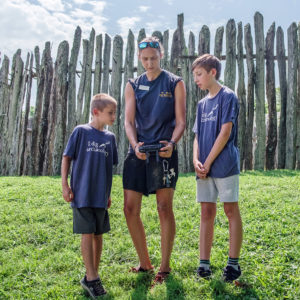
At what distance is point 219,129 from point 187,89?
5.12m

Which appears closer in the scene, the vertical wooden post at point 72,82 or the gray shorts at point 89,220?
the gray shorts at point 89,220

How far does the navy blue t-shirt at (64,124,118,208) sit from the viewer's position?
9.90ft

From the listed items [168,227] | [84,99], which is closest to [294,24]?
[84,99]

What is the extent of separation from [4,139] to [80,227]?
295 inches

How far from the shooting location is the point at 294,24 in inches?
319

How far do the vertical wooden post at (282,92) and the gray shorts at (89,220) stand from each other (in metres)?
5.94

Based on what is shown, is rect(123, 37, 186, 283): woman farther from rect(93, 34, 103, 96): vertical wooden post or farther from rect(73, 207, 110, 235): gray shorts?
rect(93, 34, 103, 96): vertical wooden post

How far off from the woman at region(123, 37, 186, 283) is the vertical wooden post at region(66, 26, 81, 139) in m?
5.52

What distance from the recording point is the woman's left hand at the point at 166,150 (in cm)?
298

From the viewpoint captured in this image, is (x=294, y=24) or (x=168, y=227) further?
(x=294, y=24)

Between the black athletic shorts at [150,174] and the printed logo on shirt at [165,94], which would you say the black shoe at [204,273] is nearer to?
the black athletic shorts at [150,174]

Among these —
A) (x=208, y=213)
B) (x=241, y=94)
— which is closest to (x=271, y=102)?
(x=241, y=94)

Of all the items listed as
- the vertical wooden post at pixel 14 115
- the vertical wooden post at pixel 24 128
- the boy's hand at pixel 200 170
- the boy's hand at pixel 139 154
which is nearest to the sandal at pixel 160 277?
the boy's hand at pixel 200 170

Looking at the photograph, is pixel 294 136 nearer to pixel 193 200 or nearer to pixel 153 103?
pixel 193 200
